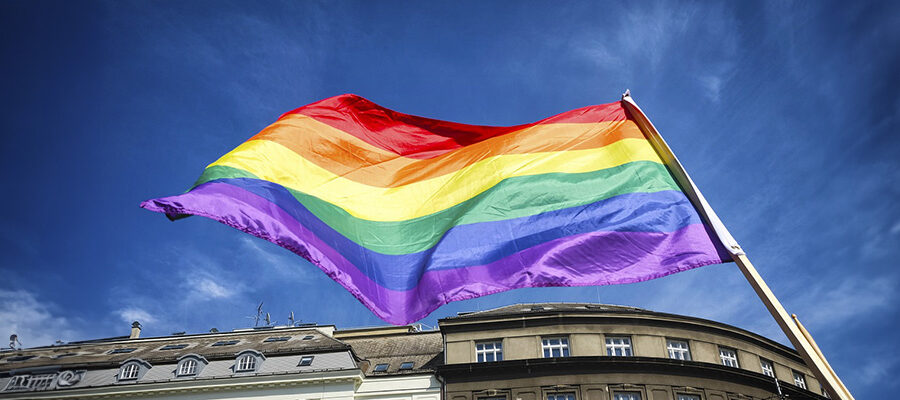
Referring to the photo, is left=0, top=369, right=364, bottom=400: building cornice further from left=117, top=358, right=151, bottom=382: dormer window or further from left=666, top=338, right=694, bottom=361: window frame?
left=666, top=338, right=694, bottom=361: window frame

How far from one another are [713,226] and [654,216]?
1.34 m

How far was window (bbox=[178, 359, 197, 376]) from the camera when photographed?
154 feet

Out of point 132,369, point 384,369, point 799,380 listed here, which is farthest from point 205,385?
point 799,380

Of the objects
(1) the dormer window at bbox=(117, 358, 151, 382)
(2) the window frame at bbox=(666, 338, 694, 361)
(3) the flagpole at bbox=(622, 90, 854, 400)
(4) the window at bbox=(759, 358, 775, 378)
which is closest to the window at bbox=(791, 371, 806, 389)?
(4) the window at bbox=(759, 358, 775, 378)

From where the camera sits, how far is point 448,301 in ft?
37.5

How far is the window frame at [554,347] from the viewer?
149ft

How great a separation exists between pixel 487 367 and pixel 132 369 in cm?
2476

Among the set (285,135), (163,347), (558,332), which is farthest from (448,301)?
(163,347)

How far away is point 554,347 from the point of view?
45.8 meters

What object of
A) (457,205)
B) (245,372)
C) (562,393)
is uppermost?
(245,372)

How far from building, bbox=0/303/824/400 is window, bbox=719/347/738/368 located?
3.4 inches

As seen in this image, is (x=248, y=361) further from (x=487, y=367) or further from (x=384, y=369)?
(x=487, y=367)

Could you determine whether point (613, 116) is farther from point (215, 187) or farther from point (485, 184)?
point (215, 187)

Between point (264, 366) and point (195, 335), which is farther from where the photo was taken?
point (195, 335)
